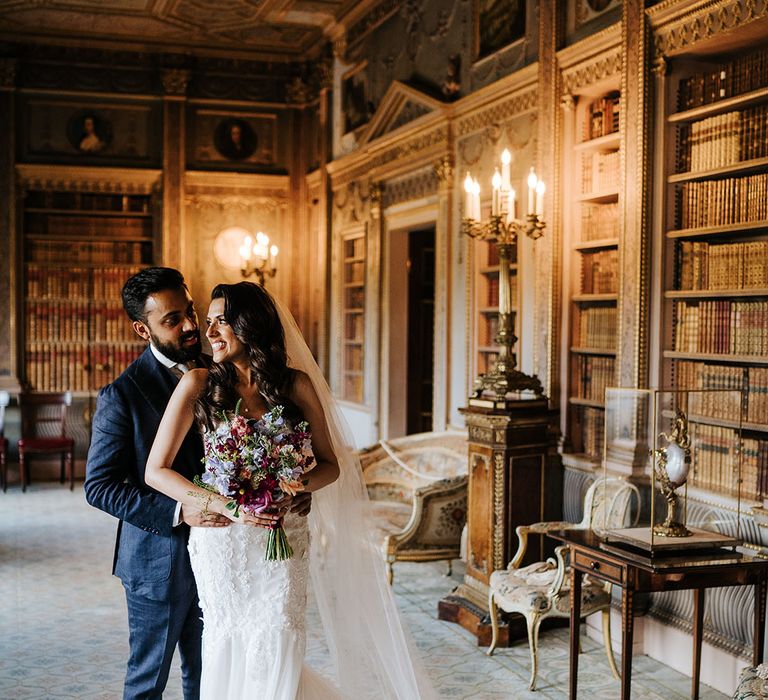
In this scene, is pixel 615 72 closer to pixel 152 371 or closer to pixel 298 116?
pixel 152 371

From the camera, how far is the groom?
2777 millimetres

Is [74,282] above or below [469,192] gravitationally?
below

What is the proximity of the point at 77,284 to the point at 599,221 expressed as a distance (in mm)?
7177

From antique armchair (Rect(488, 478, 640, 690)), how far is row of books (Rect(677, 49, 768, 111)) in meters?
1.99

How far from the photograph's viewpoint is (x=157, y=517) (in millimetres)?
2770

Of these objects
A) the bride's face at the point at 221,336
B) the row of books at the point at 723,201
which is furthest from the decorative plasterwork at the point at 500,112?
the bride's face at the point at 221,336

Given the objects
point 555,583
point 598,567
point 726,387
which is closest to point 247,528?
point 598,567

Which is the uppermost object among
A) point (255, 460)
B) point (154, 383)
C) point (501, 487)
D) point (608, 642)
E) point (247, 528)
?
Answer: point (154, 383)

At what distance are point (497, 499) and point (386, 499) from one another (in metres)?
1.74

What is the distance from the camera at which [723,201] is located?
4.63m

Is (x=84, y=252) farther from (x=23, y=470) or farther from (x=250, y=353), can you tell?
(x=250, y=353)

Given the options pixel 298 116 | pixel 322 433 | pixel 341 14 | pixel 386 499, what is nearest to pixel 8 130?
pixel 298 116

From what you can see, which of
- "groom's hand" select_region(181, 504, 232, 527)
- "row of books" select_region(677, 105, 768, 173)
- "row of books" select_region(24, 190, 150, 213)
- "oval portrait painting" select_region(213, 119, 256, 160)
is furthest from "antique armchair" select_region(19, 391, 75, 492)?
"groom's hand" select_region(181, 504, 232, 527)

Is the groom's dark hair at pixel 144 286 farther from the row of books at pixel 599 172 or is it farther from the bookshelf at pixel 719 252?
the row of books at pixel 599 172
